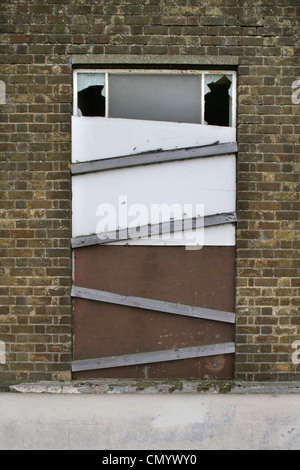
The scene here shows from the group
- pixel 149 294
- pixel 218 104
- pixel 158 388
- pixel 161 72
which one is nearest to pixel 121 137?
pixel 161 72

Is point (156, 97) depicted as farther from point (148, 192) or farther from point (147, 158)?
point (148, 192)

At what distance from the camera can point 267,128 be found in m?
3.91

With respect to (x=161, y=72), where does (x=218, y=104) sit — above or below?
below

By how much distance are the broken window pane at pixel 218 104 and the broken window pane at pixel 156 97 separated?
0.12m

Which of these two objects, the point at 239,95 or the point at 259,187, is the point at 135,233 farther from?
the point at 239,95

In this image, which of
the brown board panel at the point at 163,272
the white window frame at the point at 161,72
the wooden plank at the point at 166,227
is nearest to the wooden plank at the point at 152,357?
the brown board panel at the point at 163,272

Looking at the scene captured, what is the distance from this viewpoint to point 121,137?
3908 millimetres

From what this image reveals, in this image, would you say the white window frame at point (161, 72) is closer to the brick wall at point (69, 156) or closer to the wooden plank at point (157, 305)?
the brick wall at point (69, 156)

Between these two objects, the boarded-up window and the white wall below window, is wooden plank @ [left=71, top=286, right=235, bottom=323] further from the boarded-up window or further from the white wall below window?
the white wall below window

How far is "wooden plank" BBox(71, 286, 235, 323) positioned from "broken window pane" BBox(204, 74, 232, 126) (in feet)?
6.35

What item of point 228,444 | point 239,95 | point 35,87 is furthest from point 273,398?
point 35,87

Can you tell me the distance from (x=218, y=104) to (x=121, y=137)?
3.59 ft

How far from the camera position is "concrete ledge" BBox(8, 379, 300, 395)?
388 centimetres

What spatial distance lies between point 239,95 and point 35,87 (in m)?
2.06
